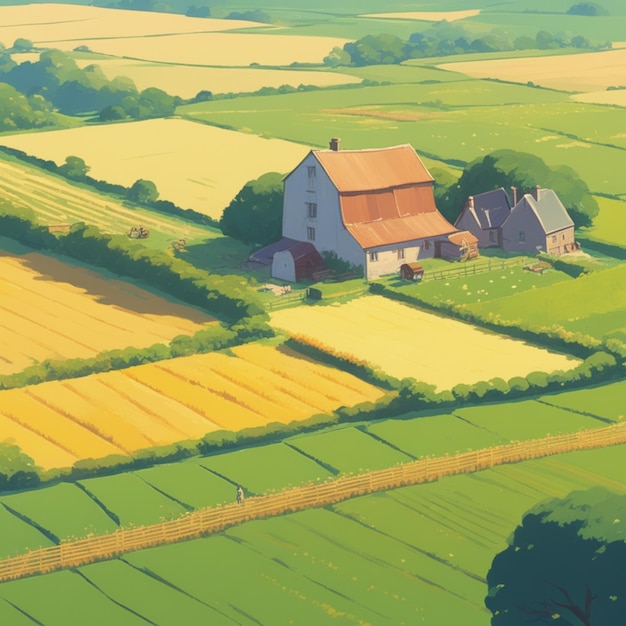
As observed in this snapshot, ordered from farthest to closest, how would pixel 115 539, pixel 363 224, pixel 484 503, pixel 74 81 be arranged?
pixel 74 81
pixel 363 224
pixel 484 503
pixel 115 539

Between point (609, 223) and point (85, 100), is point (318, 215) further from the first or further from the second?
point (85, 100)

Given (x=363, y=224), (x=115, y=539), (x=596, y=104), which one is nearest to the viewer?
(x=115, y=539)

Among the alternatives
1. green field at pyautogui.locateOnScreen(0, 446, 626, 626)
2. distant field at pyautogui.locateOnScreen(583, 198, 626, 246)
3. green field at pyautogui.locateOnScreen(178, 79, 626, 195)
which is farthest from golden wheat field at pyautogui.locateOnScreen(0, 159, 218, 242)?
green field at pyautogui.locateOnScreen(0, 446, 626, 626)

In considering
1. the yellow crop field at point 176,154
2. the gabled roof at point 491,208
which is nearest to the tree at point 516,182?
the gabled roof at point 491,208

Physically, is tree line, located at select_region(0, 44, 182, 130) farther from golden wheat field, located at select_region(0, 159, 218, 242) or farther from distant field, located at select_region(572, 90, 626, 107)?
distant field, located at select_region(572, 90, 626, 107)

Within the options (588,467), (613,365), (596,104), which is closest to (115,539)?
(588,467)

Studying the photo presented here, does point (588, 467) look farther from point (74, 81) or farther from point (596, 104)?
point (74, 81)

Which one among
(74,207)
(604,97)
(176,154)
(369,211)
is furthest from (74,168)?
(604,97)
